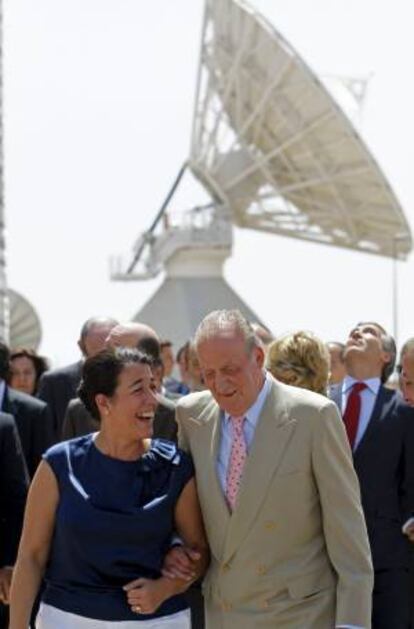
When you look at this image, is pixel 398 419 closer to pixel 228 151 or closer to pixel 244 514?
pixel 244 514

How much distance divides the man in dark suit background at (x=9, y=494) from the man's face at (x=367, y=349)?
92.1 inches

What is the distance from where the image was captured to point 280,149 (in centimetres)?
4891

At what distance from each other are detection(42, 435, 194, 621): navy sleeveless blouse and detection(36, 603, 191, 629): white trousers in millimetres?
18

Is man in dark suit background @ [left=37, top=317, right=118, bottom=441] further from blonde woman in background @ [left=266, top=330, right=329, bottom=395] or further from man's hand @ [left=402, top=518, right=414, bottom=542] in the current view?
blonde woman in background @ [left=266, top=330, right=329, bottom=395]

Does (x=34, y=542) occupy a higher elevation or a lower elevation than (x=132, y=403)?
lower

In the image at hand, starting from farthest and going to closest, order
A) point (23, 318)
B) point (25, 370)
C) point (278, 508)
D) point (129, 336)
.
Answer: point (23, 318), point (25, 370), point (129, 336), point (278, 508)

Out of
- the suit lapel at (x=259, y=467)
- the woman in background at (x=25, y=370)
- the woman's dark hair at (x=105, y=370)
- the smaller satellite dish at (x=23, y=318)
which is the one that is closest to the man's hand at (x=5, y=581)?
the woman's dark hair at (x=105, y=370)

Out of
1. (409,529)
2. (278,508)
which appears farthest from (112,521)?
(409,529)

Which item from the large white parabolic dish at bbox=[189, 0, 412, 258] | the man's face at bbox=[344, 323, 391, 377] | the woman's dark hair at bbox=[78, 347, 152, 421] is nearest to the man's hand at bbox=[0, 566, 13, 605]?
the woman's dark hair at bbox=[78, 347, 152, 421]

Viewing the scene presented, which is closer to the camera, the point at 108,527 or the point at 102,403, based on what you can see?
the point at 108,527

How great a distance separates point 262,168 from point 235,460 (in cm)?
4437

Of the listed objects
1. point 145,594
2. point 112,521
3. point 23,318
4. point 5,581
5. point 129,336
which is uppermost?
point 129,336

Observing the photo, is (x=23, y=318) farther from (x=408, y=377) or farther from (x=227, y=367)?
(x=227, y=367)

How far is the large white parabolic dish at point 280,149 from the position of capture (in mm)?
44125
